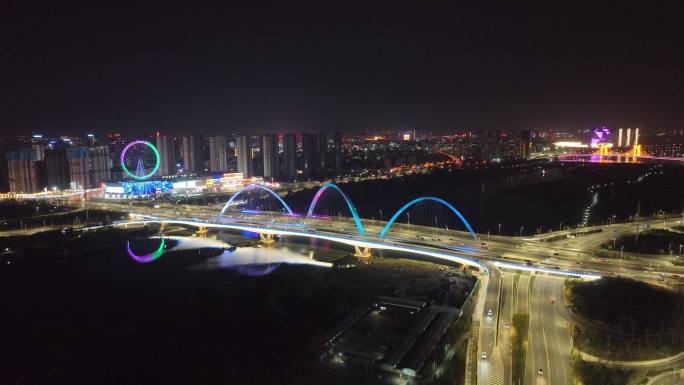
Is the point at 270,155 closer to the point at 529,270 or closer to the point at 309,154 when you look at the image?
the point at 309,154

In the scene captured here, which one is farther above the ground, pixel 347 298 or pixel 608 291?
pixel 608 291

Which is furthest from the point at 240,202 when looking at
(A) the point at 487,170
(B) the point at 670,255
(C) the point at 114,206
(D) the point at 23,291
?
(A) the point at 487,170

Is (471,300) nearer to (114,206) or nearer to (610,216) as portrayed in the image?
(610,216)

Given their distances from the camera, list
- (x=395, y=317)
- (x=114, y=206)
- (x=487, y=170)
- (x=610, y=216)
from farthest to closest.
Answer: (x=487, y=170) → (x=114, y=206) → (x=610, y=216) → (x=395, y=317)

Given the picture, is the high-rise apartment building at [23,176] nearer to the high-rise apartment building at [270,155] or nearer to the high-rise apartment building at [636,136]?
the high-rise apartment building at [270,155]

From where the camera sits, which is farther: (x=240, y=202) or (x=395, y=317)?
(x=240, y=202)


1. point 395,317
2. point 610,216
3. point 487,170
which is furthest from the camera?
point 487,170

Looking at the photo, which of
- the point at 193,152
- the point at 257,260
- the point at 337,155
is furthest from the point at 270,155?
the point at 257,260
